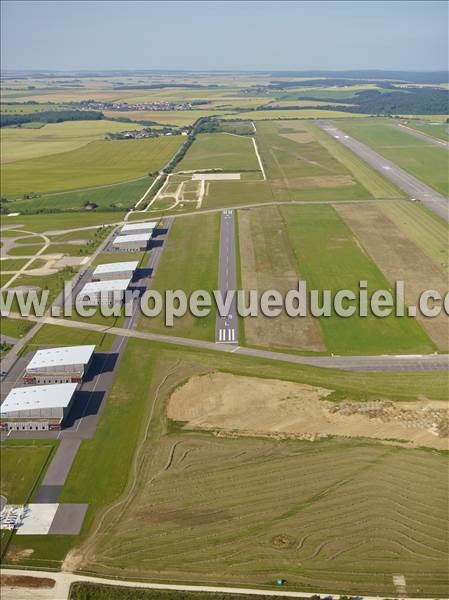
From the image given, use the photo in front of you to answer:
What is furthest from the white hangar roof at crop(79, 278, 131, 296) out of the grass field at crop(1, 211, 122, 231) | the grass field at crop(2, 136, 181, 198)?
the grass field at crop(2, 136, 181, 198)

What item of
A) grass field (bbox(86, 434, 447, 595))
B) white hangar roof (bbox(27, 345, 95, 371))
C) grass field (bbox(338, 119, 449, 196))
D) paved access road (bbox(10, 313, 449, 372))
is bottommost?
grass field (bbox(86, 434, 447, 595))

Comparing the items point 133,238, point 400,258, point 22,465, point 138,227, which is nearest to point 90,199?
point 138,227

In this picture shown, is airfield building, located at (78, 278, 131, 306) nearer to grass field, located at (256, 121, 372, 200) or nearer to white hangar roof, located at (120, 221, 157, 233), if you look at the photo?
white hangar roof, located at (120, 221, 157, 233)

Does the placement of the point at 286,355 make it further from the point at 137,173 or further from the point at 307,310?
the point at 137,173

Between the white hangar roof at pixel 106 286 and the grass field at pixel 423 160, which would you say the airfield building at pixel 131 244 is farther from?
the grass field at pixel 423 160

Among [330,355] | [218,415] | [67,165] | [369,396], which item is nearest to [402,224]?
[330,355]

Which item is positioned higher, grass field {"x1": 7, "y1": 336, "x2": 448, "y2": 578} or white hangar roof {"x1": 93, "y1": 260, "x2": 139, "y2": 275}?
white hangar roof {"x1": 93, "y1": 260, "x2": 139, "y2": 275}

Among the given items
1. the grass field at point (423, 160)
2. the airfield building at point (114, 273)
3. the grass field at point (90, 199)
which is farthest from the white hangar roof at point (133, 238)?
the grass field at point (423, 160)
